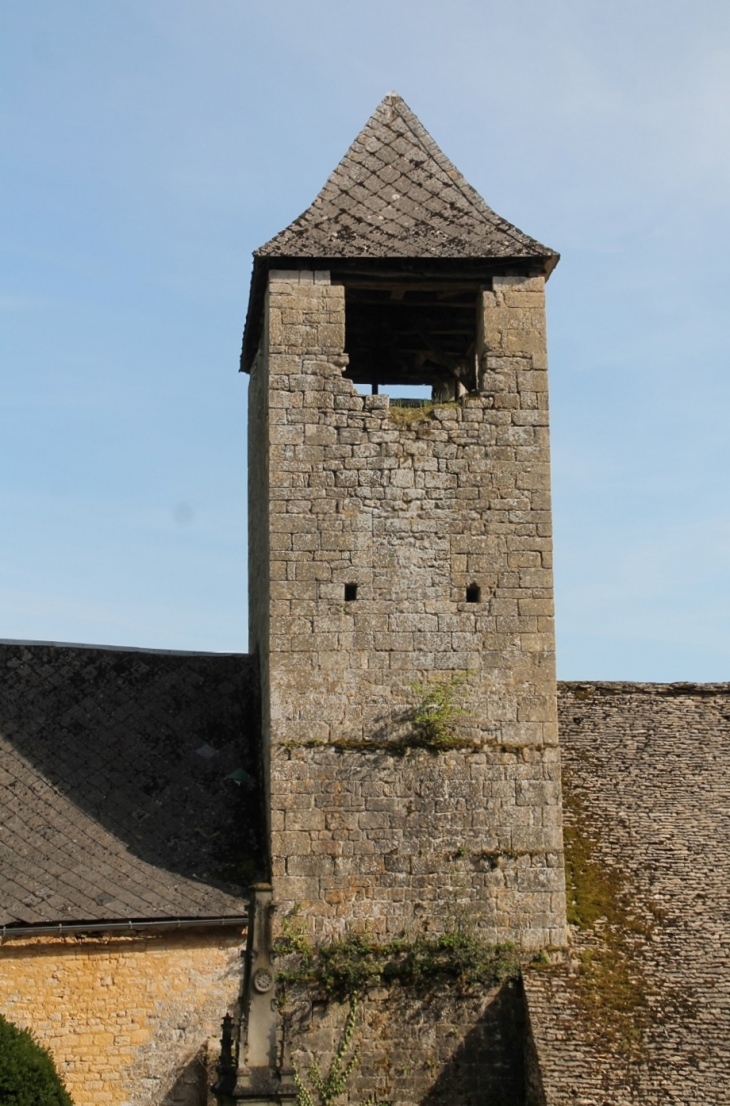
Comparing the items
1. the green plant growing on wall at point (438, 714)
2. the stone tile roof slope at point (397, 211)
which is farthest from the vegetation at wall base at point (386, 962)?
the stone tile roof slope at point (397, 211)

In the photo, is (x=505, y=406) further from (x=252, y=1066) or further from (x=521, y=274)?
(x=252, y=1066)

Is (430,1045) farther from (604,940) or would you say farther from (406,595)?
(406,595)

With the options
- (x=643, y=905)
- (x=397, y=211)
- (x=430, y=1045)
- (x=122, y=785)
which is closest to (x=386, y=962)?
(x=430, y=1045)

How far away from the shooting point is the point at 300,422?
14.0m

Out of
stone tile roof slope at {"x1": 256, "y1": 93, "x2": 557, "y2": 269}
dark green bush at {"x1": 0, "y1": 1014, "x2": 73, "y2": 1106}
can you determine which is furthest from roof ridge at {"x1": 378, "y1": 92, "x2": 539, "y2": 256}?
dark green bush at {"x1": 0, "y1": 1014, "x2": 73, "y2": 1106}

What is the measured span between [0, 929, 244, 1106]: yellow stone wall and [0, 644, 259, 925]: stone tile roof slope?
33cm

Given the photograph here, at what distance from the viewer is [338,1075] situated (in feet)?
41.1

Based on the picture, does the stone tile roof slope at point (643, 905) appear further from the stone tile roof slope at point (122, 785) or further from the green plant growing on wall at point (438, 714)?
the stone tile roof slope at point (122, 785)

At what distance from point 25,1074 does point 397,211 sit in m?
8.84

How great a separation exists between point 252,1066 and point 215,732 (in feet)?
15.3

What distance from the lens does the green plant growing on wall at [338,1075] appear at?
12469 millimetres

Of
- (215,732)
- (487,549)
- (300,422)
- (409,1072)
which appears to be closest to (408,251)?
(300,422)

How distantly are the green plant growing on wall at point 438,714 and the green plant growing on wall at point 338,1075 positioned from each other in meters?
2.38

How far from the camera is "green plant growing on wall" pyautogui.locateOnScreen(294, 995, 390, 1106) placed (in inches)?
491
